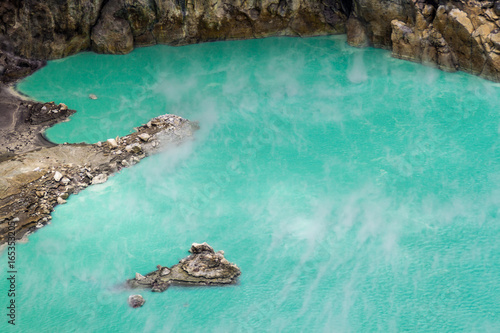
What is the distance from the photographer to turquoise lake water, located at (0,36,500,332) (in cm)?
1476

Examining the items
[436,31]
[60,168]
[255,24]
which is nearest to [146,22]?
[255,24]

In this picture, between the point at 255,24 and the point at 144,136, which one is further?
the point at 255,24

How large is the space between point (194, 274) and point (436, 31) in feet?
51.0

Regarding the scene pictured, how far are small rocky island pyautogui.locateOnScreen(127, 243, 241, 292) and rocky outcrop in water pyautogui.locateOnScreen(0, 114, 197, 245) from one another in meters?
4.47

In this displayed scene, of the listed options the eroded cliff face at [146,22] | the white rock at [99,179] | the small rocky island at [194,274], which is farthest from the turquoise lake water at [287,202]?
the eroded cliff face at [146,22]

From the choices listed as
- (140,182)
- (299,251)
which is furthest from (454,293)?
(140,182)

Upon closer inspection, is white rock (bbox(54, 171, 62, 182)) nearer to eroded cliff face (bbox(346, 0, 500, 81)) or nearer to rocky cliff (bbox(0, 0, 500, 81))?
rocky cliff (bbox(0, 0, 500, 81))

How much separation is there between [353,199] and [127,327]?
811cm

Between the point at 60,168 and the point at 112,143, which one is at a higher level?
the point at 112,143

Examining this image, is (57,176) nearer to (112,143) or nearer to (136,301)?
(112,143)

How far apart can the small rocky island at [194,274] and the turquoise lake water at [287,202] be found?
31 centimetres

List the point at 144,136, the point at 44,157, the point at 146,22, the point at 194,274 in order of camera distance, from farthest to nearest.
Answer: the point at 146,22
the point at 144,136
the point at 44,157
the point at 194,274

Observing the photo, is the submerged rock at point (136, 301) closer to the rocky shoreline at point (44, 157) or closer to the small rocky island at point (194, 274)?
the small rocky island at point (194, 274)

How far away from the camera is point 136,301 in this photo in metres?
14.9
